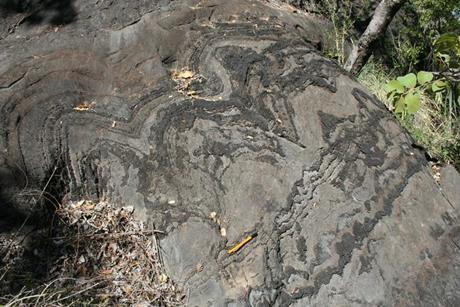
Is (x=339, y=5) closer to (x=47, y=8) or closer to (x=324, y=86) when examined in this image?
(x=324, y=86)

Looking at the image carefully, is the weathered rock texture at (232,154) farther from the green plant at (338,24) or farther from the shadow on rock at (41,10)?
the green plant at (338,24)

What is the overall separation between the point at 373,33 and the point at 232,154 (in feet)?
7.32

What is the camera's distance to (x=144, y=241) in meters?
2.94

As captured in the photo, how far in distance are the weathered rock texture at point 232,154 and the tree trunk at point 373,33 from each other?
118 centimetres

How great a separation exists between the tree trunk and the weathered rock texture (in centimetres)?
118

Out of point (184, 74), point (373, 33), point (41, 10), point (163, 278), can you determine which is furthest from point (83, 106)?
point (373, 33)

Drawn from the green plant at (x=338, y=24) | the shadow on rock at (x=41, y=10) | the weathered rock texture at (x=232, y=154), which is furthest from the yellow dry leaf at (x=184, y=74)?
the green plant at (x=338, y=24)

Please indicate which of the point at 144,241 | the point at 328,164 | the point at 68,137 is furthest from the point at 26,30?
the point at 328,164

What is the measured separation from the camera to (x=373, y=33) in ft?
15.2

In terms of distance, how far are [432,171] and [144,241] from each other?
68.8 inches

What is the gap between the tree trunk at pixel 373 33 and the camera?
4.52 m

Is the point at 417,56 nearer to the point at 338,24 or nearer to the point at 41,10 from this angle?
the point at 338,24

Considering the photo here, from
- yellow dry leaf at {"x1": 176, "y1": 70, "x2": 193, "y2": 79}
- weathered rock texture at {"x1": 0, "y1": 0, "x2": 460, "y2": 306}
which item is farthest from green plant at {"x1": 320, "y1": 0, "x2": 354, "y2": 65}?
yellow dry leaf at {"x1": 176, "y1": 70, "x2": 193, "y2": 79}

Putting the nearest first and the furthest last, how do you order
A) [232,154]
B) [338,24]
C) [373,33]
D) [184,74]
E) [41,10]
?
1. [232,154]
2. [184,74]
3. [41,10]
4. [373,33]
5. [338,24]
